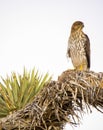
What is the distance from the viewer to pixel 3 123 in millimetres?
8875

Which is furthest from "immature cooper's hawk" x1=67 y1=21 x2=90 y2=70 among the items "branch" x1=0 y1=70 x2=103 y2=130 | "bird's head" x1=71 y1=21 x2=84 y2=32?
"branch" x1=0 y1=70 x2=103 y2=130

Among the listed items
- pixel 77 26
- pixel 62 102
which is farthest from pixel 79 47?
pixel 62 102

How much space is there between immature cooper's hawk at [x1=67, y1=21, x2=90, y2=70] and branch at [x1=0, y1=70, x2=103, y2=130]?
361 centimetres

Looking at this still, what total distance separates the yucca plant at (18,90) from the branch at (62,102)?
223cm

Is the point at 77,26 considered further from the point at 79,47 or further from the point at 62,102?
the point at 62,102

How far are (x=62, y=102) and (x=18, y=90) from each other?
3.44 m

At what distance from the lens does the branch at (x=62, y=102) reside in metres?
8.15

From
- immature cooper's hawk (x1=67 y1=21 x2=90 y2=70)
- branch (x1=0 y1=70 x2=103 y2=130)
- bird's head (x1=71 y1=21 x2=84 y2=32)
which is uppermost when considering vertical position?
bird's head (x1=71 y1=21 x2=84 y2=32)

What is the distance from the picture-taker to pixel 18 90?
11523mm

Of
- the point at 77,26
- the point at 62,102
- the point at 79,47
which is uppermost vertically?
the point at 77,26

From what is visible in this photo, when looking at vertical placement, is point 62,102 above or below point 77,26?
below

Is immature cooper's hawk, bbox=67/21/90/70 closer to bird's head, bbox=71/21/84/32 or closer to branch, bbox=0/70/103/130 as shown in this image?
bird's head, bbox=71/21/84/32

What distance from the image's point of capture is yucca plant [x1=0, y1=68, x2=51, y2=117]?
11.0m

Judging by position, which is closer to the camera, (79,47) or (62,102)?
(62,102)
